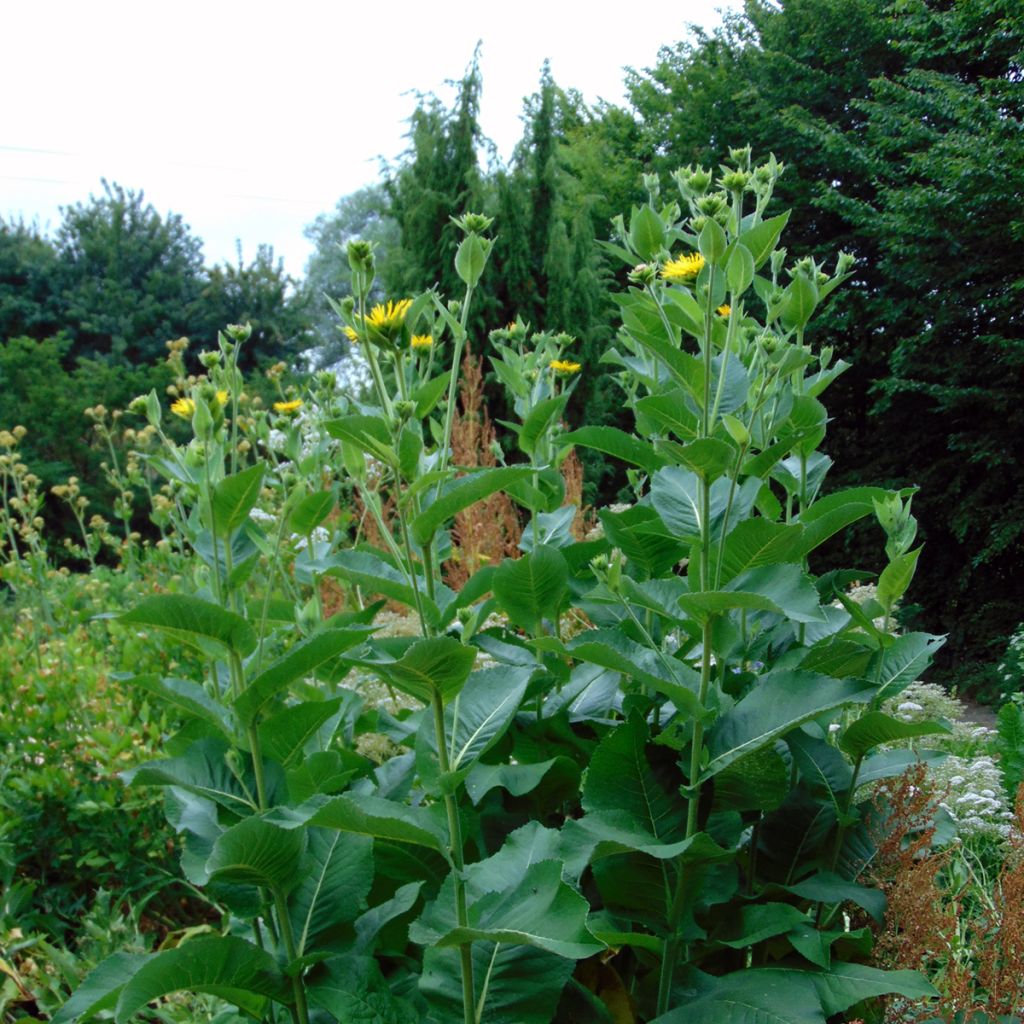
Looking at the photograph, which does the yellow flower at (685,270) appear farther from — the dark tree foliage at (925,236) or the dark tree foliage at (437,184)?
the dark tree foliage at (437,184)

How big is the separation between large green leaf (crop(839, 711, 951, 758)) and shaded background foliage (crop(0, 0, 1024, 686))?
20.7 feet

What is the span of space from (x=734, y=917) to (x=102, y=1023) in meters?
1.43

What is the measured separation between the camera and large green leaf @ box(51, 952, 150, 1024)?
3.66 ft

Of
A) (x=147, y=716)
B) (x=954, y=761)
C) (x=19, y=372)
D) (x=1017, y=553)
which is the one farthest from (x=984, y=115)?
(x=19, y=372)

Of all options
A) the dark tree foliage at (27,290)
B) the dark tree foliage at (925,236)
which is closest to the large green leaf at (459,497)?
the dark tree foliage at (925,236)

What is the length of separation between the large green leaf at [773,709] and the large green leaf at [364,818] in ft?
1.13

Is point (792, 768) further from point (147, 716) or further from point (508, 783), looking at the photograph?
point (147, 716)

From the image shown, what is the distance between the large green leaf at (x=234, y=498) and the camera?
1.18m

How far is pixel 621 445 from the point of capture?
142 cm

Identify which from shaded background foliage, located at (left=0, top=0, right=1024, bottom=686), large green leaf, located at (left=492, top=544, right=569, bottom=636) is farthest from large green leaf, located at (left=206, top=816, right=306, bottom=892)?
shaded background foliage, located at (left=0, top=0, right=1024, bottom=686)

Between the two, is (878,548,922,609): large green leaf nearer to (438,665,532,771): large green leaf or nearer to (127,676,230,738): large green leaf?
(438,665,532,771): large green leaf

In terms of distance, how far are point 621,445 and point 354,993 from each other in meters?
0.82

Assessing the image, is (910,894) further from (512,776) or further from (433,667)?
(433,667)

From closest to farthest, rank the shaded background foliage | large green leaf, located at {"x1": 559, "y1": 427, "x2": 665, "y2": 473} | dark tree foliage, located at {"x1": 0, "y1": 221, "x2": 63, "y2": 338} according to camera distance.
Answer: large green leaf, located at {"x1": 559, "y1": 427, "x2": 665, "y2": 473}, the shaded background foliage, dark tree foliage, located at {"x1": 0, "y1": 221, "x2": 63, "y2": 338}
